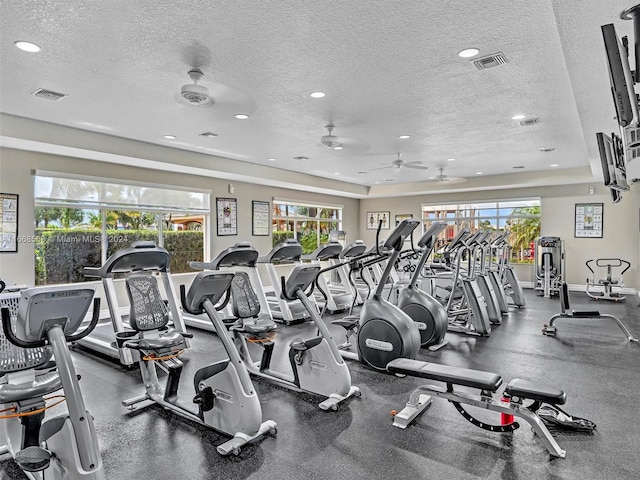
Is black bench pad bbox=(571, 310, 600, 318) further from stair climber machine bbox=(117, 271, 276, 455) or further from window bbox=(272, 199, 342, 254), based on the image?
window bbox=(272, 199, 342, 254)

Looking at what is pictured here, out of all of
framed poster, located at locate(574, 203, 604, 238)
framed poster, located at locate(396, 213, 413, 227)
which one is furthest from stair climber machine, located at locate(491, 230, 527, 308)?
framed poster, located at locate(396, 213, 413, 227)

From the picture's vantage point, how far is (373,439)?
2.63 meters

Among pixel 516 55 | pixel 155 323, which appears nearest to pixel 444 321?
pixel 516 55

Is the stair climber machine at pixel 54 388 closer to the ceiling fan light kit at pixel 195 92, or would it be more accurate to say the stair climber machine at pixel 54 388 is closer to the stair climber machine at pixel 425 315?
the ceiling fan light kit at pixel 195 92

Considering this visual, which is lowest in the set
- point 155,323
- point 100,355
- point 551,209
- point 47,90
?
point 100,355

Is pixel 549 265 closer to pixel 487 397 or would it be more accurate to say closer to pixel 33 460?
pixel 487 397

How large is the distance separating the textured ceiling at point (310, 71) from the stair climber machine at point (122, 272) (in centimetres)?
159

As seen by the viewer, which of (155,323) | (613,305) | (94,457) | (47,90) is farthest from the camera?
(613,305)

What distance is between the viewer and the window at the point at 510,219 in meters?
10.3

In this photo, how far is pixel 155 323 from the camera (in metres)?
3.24

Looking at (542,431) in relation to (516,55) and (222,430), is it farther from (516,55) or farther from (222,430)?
(516,55)

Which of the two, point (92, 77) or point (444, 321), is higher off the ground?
point (92, 77)

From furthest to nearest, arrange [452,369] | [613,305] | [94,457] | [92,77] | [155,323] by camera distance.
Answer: [613,305], [92,77], [155,323], [452,369], [94,457]

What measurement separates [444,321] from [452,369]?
6.53 feet
